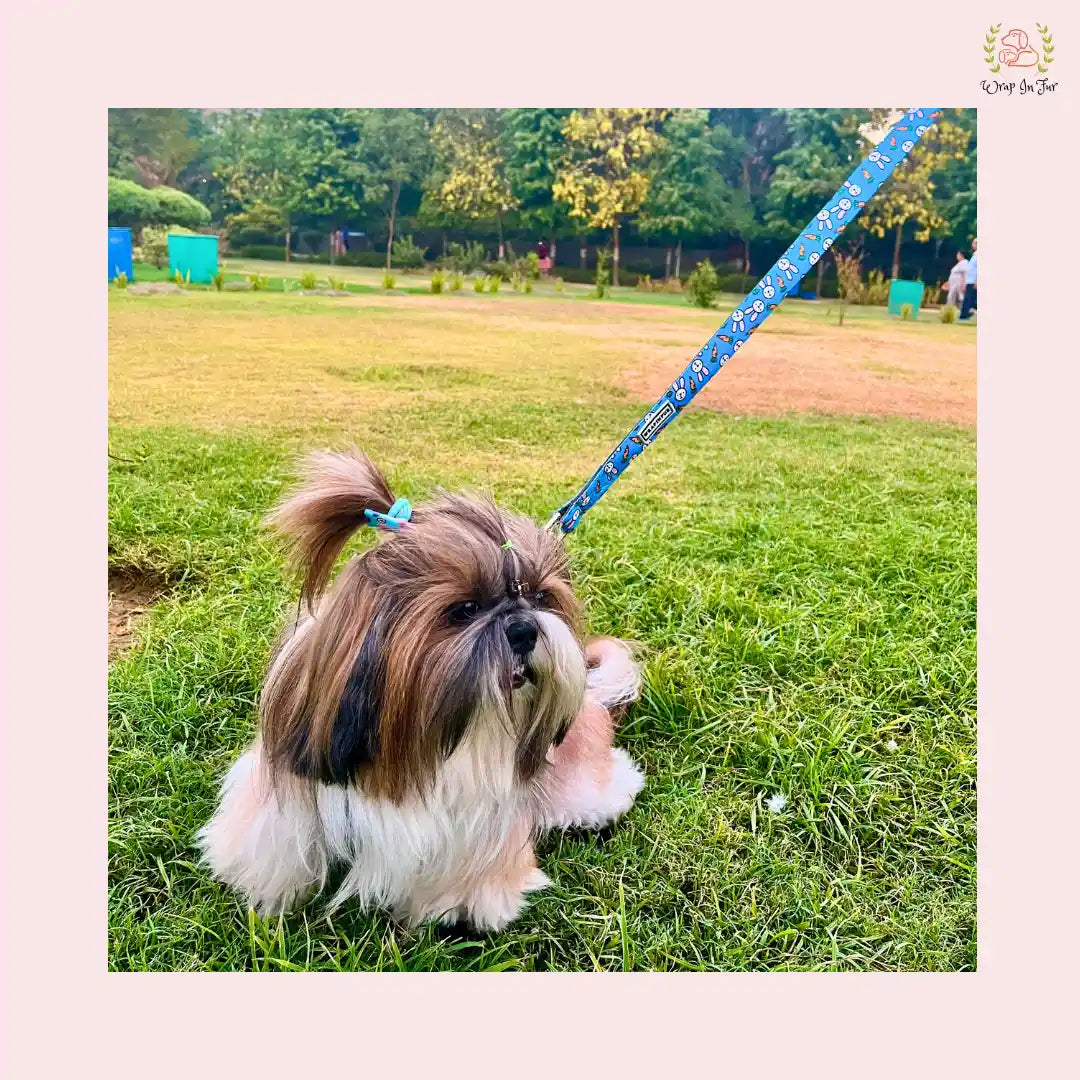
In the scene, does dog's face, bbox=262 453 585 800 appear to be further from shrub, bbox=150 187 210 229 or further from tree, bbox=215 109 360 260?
shrub, bbox=150 187 210 229

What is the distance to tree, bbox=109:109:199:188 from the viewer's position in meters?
2.47

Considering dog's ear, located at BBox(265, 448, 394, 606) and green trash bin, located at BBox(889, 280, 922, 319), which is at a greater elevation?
green trash bin, located at BBox(889, 280, 922, 319)

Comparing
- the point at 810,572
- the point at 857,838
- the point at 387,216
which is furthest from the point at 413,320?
the point at 857,838

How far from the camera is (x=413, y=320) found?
365cm

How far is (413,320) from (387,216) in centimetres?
46

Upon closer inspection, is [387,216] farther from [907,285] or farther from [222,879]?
[222,879]

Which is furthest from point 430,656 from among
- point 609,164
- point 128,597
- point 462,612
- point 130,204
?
point 130,204

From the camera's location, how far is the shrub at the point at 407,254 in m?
3.42

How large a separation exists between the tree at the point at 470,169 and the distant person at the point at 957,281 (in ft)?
6.06

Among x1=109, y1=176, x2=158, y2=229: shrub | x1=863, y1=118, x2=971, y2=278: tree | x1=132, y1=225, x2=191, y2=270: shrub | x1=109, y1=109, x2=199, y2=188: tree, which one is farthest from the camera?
x1=132, y1=225, x2=191, y2=270: shrub
